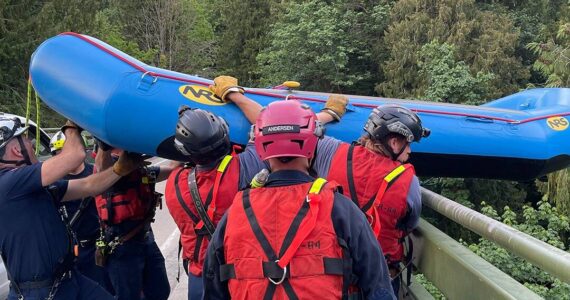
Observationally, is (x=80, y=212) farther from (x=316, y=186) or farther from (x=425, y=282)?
(x=425, y=282)

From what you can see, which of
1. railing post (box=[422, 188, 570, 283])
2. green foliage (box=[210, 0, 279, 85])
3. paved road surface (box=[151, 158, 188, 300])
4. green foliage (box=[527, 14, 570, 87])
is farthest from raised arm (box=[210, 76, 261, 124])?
green foliage (box=[210, 0, 279, 85])

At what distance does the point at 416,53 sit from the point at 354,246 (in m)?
25.1

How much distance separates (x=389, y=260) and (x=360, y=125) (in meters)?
1.43

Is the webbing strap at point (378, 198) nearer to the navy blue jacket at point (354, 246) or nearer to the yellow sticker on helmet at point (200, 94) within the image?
the navy blue jacket at point (354, 246)

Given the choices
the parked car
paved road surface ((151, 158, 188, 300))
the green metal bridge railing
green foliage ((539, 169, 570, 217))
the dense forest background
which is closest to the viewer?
the green metal bridge railing

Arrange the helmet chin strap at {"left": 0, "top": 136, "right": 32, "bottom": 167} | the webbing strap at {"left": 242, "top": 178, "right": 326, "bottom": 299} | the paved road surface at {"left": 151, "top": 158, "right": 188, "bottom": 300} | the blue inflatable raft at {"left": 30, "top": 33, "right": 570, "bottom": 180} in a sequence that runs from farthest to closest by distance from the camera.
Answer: the paved road surface at {"left": 151, "top": 158, "right": 188, "bottom": 300} < the blue inflatable raft at {"left": 30, "top": 33, "right": 570, "bottom": 180} < the helmet chin strap at {"left": 0, "top": 136, "right": 32, "bottom": 167} < the webbing strap at {"left": 242, "top": 178, "right": 326, "bottom": 299}

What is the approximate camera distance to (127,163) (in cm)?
379

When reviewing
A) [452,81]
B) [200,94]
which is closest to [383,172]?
[200,94]

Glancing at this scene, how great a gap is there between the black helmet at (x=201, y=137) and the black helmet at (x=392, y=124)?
0.83 metres

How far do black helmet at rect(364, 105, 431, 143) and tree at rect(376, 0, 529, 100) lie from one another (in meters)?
21.6

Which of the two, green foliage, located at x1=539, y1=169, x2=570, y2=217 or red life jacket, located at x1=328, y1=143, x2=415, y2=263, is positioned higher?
red life jacket, located at x1=328, y1=143, x2=415, y2=263

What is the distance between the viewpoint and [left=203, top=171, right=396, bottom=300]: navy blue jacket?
1.98 m

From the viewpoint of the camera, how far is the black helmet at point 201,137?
2.75 metres

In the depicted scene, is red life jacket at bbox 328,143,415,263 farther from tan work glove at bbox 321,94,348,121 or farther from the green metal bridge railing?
tan work glove at bbox 321,94,348,121
